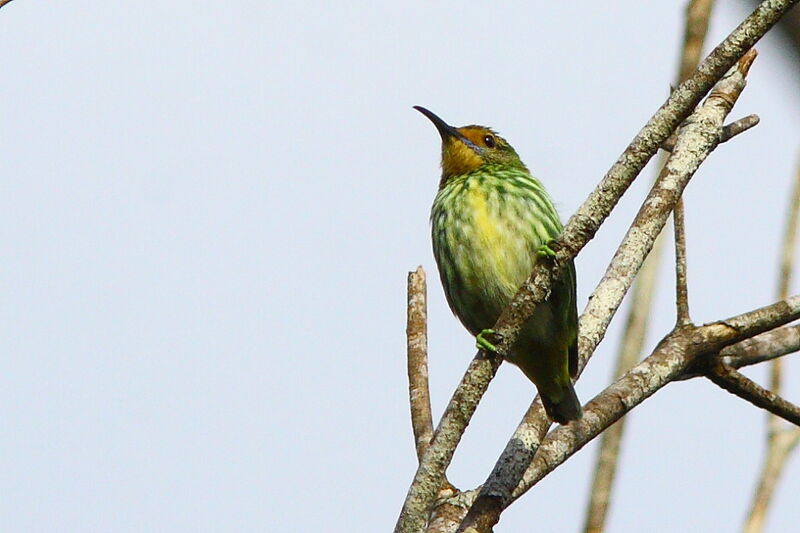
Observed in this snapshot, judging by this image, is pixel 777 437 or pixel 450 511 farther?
pixel 777 437

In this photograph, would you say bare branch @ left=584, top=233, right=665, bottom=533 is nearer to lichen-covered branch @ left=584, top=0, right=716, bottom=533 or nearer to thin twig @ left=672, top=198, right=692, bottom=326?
lichen-covered branch @ left=584, top=0, right=716, bottom=533

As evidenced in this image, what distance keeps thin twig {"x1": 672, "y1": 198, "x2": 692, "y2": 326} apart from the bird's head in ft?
3.74

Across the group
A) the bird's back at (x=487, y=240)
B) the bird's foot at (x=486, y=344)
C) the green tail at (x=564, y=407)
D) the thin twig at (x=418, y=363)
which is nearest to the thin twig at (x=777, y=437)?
the green tail at (x=564, y=407)

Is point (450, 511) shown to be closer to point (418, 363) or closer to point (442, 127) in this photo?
point (418, 363)

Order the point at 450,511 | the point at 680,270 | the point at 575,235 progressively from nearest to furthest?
the point at 575,235, the point at 450,511, the point at 680,270

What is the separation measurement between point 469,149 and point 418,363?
5.05 ft

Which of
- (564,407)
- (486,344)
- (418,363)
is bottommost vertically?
(486,344)

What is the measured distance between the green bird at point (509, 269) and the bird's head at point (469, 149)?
0.45 m

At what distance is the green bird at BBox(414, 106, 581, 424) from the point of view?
488 centimetres

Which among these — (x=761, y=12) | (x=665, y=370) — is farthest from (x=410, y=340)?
(x=761, y=12)

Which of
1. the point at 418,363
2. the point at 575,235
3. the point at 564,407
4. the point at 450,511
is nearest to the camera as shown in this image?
the point at 575,235

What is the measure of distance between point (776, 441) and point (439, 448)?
1905 mm

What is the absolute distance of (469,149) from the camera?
5.93 metres

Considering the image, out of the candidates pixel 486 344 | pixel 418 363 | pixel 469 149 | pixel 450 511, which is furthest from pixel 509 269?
pixel 486 344
